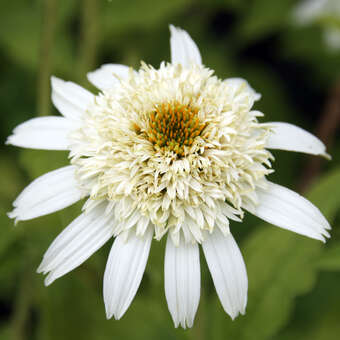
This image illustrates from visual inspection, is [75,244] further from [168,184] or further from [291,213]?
[291,213]

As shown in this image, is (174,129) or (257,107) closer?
(174,129)

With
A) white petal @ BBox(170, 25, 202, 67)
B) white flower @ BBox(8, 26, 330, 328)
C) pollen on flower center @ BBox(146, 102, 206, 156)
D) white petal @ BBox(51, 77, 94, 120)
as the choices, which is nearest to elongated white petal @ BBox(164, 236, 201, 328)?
white flower @ BBox(8, 26, 330, 328)

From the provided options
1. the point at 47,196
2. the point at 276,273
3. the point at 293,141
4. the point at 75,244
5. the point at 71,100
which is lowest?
the point at 276,273

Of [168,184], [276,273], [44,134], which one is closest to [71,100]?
[44,134]

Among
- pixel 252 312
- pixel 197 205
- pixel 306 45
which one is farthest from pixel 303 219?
pixel 306 45

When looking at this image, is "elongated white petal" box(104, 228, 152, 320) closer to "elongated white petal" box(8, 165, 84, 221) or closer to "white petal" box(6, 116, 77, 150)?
"elongated white petal" box(8, 165, 84, 221)

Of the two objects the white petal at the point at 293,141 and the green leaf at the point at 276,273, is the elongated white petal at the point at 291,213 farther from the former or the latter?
the green leaf at the point at 276,273
